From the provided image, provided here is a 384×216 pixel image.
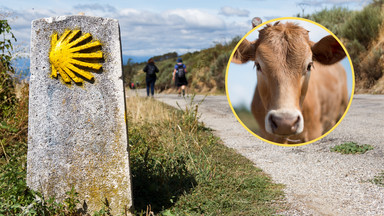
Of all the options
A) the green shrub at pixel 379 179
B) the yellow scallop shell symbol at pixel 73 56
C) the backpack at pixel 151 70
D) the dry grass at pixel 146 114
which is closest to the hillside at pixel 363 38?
the backpack at pixel 151 70

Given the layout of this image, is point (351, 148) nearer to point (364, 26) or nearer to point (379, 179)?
point (379, 179)

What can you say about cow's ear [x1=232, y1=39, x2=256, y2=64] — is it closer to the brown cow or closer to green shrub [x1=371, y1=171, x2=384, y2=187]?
the brown cow

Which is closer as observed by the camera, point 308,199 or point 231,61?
point 231,61

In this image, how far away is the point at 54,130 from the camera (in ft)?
10.3

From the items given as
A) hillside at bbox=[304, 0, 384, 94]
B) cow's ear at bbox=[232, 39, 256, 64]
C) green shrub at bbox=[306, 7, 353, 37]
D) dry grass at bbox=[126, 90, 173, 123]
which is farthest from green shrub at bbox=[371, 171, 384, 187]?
green shrub at bbox=[306, 7, 353, 37]

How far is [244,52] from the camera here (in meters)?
2.32

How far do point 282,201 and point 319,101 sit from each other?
208 centimetres

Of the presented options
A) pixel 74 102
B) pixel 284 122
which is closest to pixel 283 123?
pixel 284 122

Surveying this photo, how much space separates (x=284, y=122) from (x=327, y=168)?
3682 millimetres

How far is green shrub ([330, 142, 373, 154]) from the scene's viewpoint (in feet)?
20.1

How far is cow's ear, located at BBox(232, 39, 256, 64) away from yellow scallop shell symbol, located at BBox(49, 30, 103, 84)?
127cm

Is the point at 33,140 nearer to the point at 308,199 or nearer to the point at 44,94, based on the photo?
the point at 44,94

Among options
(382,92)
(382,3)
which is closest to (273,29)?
(382,92)

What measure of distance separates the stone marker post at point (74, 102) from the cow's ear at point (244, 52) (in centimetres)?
118
